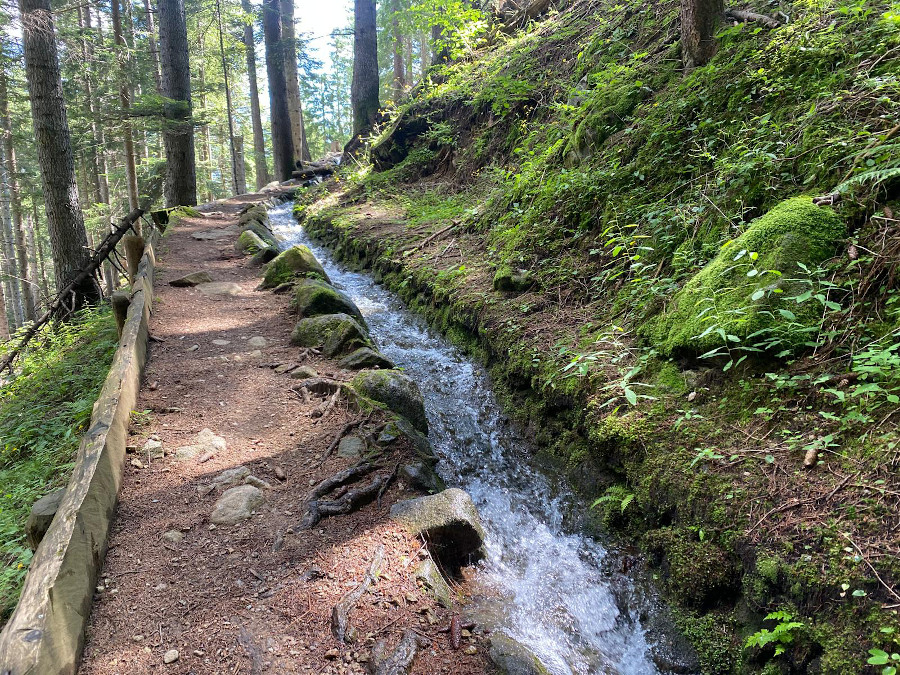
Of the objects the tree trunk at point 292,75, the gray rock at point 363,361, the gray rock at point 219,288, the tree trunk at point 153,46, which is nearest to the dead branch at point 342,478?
the gray rock at point 363,361

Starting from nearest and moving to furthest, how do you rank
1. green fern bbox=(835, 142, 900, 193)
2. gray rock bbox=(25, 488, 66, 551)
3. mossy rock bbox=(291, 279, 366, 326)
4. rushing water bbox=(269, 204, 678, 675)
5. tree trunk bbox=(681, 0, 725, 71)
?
gray rock bbox=(25, 488, 66, 551), rushing water bbox=(269, 204, 678, 675), green fern bbox=(835, 142, 900, 193), tree trunk bbox=(681, 0, 725, 71), mossy rock bbox=(291, 279, 366, 326)

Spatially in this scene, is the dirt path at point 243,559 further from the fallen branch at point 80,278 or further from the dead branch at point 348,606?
the fallen branch at point 80,278

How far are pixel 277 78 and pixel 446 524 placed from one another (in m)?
18.5

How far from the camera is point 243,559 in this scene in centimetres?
284

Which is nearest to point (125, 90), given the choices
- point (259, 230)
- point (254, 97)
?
point (254, 97)

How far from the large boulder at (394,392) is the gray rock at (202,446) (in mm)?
1242

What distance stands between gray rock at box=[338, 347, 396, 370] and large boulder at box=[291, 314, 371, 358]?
228 millimetres

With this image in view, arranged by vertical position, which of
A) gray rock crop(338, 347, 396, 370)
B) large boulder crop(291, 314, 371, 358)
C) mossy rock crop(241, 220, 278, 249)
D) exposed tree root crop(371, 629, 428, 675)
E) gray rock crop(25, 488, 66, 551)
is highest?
mossy rock crop(241, 220, 278, 249)

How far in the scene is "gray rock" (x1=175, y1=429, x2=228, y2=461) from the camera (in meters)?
3.75

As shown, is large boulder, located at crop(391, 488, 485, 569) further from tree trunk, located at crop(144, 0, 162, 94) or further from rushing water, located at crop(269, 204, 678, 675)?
tree trunk, located at crop(144, 0, 162, 94)

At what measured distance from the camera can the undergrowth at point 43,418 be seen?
10.6ft

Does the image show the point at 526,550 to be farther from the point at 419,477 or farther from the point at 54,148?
the point at 54,148

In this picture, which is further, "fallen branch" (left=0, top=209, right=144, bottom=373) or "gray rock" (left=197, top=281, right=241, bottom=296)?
"fallen branch" (left=0, top=209, right=144, bottom=373)

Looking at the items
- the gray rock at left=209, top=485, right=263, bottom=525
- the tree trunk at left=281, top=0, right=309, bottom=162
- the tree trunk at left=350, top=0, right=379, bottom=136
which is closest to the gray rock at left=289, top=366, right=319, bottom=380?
the gray rock at left=209, top=485, right=263, bottom=525
